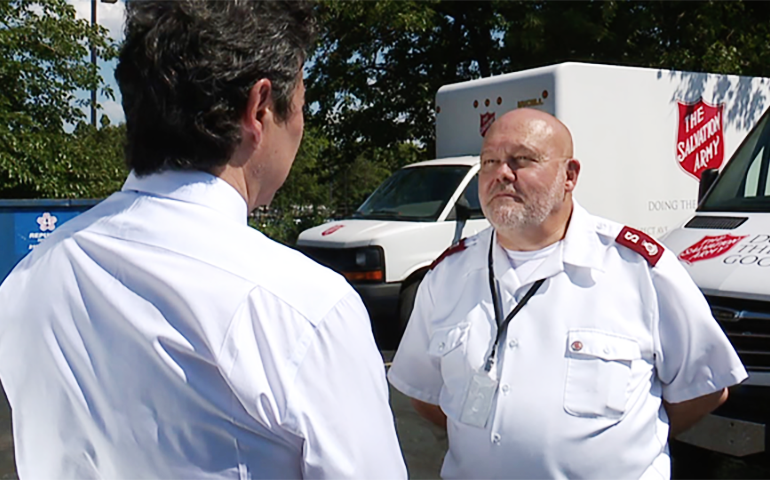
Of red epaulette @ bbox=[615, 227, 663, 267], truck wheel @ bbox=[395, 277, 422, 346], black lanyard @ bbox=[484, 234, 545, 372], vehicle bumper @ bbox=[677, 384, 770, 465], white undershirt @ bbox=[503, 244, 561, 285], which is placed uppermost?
red epaulette @ bbox=[615, 227, 663, 267]

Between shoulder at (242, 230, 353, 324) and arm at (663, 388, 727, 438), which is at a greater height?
shoulder at (242, 230, 353, 324)

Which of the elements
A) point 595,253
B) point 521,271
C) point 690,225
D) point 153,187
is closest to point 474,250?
point 521,271

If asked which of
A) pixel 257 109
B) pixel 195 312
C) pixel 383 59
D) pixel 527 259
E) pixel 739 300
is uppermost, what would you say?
pixel 383 59

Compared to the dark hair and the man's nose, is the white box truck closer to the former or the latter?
the man's nose

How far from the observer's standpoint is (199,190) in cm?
120

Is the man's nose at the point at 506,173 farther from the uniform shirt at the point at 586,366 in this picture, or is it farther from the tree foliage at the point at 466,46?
the tree foliage at the point at 466,46

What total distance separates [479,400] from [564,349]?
0.93 feet

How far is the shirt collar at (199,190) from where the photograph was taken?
3.91 ft

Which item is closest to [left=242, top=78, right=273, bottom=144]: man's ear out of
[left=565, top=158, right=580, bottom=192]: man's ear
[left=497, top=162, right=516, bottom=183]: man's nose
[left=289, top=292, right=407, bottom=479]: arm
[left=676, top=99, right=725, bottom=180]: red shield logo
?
[left=289, top=292, right=407, bottom=479]: arm

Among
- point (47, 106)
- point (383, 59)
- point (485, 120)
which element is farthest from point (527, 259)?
point (383, 59)

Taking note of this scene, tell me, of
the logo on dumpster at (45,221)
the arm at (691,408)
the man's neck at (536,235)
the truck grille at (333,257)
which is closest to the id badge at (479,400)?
the man's neck at (536,235)

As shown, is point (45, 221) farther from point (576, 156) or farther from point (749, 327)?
point (749, 327)

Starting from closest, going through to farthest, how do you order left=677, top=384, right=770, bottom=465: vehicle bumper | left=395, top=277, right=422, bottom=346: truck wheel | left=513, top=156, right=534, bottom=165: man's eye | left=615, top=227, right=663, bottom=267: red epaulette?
left=615, top=227, right=663, bottom=267: red epaulette
left=513, top=156, right=534, bottom=165: man's eye
left=677, top=384, right=770, bottom=465: vehicle bumper
left=395, top=277, right=422, bottom=346: truck wheel

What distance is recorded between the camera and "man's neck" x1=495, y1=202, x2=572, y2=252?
2.46 meters
